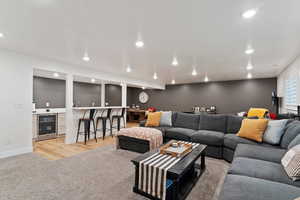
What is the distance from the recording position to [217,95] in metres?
8.14

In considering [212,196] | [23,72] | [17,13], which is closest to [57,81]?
[23,72]

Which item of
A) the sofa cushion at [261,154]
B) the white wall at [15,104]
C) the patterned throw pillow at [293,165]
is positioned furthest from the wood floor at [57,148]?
the patterned throw pillow at [293,165]

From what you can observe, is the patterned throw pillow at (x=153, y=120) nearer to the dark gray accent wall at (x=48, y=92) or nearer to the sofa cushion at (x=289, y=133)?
the sofa cushion at (x=289, y=133)

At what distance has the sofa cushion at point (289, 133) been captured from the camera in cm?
234

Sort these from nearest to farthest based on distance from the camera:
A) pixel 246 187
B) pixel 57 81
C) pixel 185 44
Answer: pixel 246 187, pixel 185 44, pixel 57 81

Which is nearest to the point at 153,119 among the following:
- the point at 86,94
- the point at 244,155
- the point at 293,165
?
the point at 244,155

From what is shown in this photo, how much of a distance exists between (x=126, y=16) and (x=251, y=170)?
8.05 feet

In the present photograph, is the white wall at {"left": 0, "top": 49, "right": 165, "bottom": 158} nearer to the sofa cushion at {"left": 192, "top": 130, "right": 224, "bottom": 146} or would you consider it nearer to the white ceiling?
the white ceiling

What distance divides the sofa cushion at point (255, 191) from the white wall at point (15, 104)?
14.6 feet

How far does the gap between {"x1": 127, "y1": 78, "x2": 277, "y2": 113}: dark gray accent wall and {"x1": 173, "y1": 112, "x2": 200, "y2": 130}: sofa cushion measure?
455 cm

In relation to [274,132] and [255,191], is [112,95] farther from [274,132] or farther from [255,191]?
[255,191]

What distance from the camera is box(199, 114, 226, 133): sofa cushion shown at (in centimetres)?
379

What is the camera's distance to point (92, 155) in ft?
11.3

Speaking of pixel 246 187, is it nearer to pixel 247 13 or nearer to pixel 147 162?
pixel 147 162
